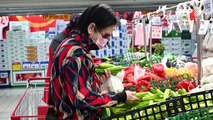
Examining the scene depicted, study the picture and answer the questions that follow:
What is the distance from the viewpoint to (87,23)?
89.2 inches

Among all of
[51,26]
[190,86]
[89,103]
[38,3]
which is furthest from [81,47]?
[51,26]

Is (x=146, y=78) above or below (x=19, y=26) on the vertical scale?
below

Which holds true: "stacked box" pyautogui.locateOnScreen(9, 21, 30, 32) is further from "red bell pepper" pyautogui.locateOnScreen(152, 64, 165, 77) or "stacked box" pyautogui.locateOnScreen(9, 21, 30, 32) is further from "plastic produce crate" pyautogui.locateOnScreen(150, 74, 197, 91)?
"plastic produce crate" pyautogui.locateOnScreen(150, 74, 197, 91)

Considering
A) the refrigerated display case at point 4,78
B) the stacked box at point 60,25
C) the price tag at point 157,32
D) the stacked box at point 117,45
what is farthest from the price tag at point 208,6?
the refrigerated display case at point 4,78

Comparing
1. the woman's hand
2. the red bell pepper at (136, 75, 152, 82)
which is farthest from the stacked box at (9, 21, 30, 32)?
the woman's hand

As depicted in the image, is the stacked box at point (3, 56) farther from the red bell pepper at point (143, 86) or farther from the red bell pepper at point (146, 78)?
the red bell pepper at point (143, 86)

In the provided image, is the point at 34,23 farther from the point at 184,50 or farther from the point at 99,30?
the point at 99,30

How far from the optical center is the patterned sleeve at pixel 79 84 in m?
2.15

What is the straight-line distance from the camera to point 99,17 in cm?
224

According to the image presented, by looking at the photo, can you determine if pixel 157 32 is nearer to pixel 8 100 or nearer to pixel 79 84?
pixel 79 84

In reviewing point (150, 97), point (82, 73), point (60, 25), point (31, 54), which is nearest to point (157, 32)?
point (150, 97)

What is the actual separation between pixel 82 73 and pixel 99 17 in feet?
1.19

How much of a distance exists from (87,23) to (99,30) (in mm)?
86

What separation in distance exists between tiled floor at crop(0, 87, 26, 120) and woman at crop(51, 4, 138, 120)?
538 centimetres
